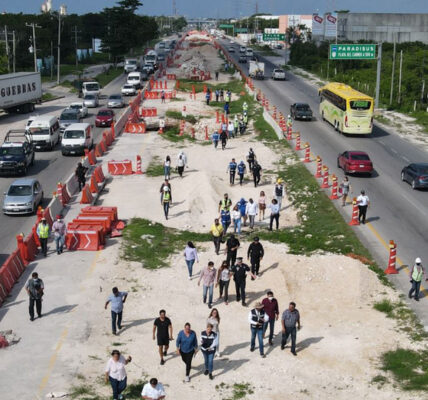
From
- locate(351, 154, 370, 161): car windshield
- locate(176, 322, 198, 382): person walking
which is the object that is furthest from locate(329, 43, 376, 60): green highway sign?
locate(176, 322, 198, 382): person walking

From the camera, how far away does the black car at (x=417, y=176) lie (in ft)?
112

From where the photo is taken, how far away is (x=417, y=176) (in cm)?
3444

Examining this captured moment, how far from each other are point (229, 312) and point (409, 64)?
76.0m

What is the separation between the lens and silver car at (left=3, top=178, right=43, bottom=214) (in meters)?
30.1

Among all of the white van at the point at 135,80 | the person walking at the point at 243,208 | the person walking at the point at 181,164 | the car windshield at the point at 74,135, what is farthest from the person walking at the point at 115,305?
the white van at the point at 135,80

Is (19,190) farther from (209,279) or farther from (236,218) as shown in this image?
(209,279)

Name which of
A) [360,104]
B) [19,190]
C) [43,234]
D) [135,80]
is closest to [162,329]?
[43,234]

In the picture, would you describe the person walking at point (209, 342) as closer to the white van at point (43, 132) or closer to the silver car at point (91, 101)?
the white van at point (43, 132)

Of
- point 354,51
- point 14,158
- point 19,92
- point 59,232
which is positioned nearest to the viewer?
point 59,232

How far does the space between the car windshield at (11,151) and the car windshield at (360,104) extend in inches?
896

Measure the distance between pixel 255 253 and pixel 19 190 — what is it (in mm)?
13769

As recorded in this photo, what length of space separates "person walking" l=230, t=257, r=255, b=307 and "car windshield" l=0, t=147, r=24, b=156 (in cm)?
2174

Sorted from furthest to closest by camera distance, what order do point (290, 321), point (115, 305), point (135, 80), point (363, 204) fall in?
1. point (135, 80)
2. point (363, 204)
3. point (115, 305)
4. point (290, 321)

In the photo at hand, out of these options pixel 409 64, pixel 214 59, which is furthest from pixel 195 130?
pixel 214 59
